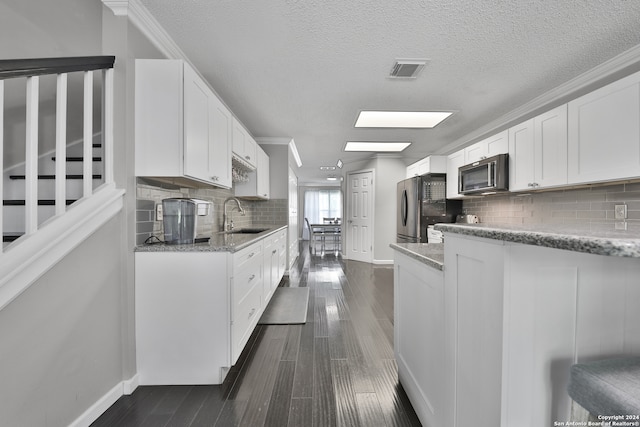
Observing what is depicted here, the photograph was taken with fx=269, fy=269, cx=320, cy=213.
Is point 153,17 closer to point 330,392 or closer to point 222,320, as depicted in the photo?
point 222,320

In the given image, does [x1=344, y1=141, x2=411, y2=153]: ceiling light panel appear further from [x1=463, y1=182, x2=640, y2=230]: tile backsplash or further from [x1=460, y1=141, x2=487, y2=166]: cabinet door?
[x1=463, y1=182, x2=640, y2=230]: tile backsplash

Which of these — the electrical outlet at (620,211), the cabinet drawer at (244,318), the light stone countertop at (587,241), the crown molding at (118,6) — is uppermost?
the crown molding at (118,6)

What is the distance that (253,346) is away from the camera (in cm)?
221

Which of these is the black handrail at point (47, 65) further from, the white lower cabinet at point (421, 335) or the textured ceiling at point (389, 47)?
the white lower cabinet at point (421, 335)

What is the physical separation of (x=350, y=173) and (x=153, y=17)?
506 cm

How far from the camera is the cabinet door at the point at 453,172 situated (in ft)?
12.9

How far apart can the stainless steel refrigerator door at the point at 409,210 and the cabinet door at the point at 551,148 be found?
76.5 inches

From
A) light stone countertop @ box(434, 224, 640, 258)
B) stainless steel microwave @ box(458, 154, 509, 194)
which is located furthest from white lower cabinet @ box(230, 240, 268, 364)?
stainless steel microwave @ box(458, 154, 509, 194)

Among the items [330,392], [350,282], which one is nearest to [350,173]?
[350,282]

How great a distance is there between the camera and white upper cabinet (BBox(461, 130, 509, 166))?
10.2ft

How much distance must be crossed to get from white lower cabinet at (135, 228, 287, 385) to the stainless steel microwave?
9.92 ft

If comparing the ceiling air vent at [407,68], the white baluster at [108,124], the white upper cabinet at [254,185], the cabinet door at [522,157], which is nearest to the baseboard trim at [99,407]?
the white baluster at [108,124]

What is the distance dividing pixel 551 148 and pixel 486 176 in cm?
79

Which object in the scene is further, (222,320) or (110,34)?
(222,320)
